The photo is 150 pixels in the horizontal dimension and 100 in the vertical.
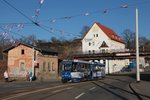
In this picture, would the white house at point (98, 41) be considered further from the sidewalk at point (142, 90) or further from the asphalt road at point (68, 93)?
the asphalt road at point (68, 93)

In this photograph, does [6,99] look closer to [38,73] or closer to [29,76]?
[29,76]

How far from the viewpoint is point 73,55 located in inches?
3932

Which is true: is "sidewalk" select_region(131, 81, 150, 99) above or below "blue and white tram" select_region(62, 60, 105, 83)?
below

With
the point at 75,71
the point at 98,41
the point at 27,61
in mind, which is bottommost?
the point at 75,71

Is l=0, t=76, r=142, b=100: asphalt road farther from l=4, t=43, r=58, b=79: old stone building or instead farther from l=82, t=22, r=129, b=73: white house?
l=82, t=22, r=129, b=73: white house

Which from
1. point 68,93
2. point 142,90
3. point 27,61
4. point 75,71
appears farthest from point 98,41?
point 68,93

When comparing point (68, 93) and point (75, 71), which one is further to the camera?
point (75, 71)

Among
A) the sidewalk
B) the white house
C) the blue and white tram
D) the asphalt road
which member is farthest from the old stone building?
the white house

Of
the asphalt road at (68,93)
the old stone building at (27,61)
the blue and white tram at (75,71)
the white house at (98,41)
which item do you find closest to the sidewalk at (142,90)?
the asphalt road at (68,93)

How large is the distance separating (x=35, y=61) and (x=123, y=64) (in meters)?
69.4

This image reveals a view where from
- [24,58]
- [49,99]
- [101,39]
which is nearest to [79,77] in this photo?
[24,58]

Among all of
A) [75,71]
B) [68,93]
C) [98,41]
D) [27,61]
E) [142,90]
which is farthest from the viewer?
[98,41]

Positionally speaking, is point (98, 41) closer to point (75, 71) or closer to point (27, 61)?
point (27, 61)

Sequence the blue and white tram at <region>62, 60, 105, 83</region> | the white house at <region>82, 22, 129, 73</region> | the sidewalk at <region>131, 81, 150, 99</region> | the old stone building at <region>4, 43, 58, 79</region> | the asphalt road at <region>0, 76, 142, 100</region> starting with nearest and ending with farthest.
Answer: the asphalt road at <region>0, 76, 142, 100</region>, the sidewalk at <region>131, 81, 150, 99</region>, the blue and white tram at <region>62, 60, 105, 83</region>, the old stone building at <region>4, 43, 58, 79</region>, the white house at <region>82, 22, 129, 73</region>
